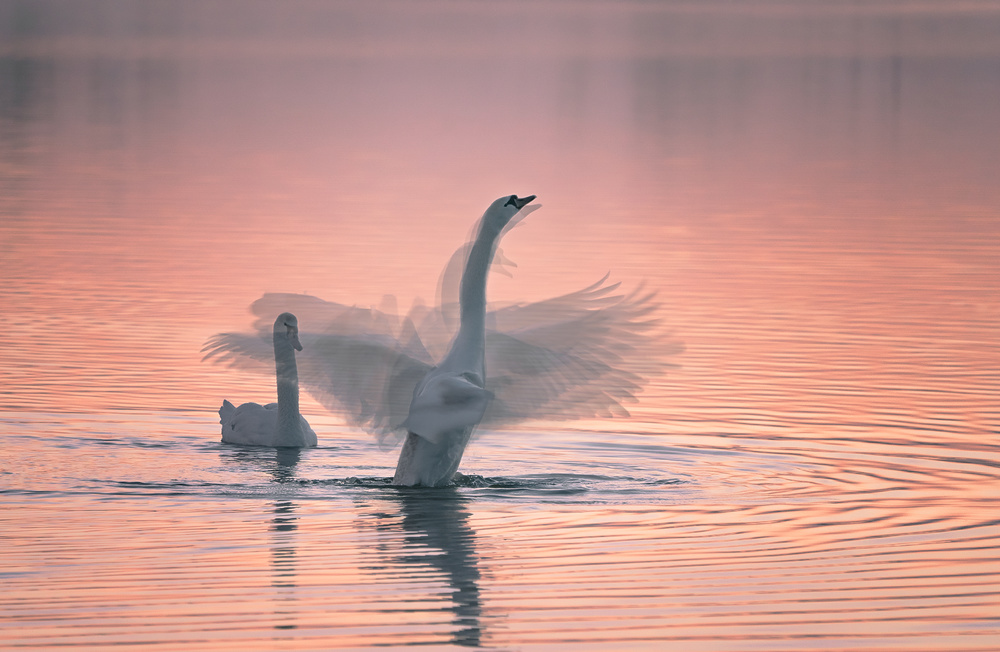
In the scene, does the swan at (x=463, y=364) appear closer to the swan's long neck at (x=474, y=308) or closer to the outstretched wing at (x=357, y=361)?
the swan's long neck at (x=474, y=308)

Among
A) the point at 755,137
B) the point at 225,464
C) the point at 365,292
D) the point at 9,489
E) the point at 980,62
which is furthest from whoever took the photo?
the point at 980,62

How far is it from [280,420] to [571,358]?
326 centimetres

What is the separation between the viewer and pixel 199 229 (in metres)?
31.1

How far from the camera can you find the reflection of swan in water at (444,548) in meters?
11.1

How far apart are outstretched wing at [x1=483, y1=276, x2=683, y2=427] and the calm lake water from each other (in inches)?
11.1

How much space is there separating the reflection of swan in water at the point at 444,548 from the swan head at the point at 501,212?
6.80ft

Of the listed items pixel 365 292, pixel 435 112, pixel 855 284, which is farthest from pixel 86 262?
pixel 435 112

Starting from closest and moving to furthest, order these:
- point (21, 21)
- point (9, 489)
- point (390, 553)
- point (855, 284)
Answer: point (390, 553)
point (9, 489)
point (855, 284)
point (21, 21)

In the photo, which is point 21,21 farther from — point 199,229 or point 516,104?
point 199,229

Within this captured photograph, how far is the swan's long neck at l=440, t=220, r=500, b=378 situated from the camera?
596 inches

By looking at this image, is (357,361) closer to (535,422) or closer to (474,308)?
(474,308)

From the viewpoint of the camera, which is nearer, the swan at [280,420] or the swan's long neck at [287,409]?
the swan at [280,420]

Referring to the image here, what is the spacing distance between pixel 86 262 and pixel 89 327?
492 cm

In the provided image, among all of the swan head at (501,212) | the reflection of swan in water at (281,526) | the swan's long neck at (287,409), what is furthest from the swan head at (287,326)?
the swan head at (501,212)
